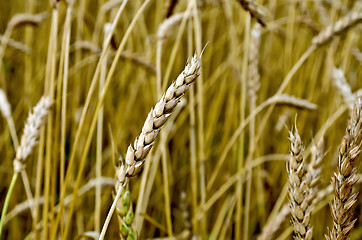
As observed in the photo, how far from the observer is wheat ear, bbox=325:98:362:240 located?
1.22ft

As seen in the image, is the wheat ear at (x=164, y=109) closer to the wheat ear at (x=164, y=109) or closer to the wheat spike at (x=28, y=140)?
the wheat ear at (x=164, y=109)

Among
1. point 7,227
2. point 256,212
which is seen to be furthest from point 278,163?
point 7,227

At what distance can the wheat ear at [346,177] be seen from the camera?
373 mm

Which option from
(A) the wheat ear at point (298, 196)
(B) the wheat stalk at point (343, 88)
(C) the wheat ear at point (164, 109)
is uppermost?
(C) the wheat ear at point (164, 109)

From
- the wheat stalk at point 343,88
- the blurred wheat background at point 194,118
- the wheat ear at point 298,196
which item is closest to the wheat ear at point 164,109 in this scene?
→ the wheat ear at point 298,196

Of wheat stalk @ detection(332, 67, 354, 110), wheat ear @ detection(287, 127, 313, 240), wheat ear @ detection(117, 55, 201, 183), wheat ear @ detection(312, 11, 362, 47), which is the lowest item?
wheat ear @ detection(287, 127, 313, 240)

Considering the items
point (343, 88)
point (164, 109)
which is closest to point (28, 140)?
point (164, 109)

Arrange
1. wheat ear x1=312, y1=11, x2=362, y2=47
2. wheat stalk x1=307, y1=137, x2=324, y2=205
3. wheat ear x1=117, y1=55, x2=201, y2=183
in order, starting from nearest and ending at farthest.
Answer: wheat ear x1=117, y1=55, x2=201, y2=183, wheat stalk x1=307, y1=137, x2=324, y2=205, wheat ear x1=312, y1=11, x2=362, y2=47

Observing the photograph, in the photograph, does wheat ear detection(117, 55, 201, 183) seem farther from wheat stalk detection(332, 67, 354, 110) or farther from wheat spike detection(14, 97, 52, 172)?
wheat stalk detection(332, 67, 354, 110)

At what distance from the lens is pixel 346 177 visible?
0.38 metres

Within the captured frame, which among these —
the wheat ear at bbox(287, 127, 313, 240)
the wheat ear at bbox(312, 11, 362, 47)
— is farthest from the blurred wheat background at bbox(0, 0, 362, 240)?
the wheat ear at bbox(287, 127, 313, 240)

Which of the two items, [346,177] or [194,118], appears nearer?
[346,177]

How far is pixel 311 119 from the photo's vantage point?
124cm

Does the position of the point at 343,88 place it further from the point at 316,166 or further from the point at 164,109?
the point at 164,109
